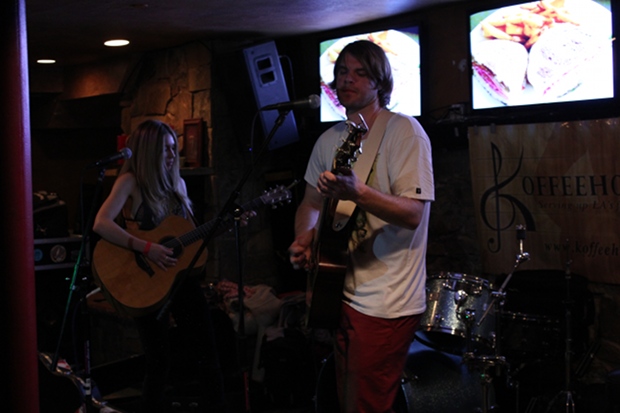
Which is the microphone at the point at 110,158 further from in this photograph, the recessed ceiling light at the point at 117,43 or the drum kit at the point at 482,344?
the recessed ceiling light at the point at 117,43

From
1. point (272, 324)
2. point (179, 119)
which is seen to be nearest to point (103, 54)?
point (179, 119)

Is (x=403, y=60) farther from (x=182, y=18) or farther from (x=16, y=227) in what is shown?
(x=16, y=227)

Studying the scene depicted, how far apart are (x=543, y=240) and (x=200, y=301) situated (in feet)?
6.62

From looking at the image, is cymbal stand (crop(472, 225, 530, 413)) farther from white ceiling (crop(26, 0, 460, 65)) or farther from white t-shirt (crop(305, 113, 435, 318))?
white ceiling (crop(26, 0, 460, 65))

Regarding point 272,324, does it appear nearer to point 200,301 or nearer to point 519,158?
point 200,301

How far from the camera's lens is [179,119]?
5.77 meters

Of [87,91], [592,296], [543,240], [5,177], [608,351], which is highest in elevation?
A: [87,91]

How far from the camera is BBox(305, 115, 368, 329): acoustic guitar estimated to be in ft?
7.25

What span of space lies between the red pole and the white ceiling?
384cm

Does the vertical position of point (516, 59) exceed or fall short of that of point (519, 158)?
it exceeds it

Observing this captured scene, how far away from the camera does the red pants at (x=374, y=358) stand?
7.18 feet

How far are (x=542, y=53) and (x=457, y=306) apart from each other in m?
1.67

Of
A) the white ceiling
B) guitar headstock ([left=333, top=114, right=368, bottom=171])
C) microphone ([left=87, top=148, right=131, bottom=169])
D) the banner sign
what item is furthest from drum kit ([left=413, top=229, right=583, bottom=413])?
the white ceiling

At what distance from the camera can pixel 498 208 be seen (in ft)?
14.3
